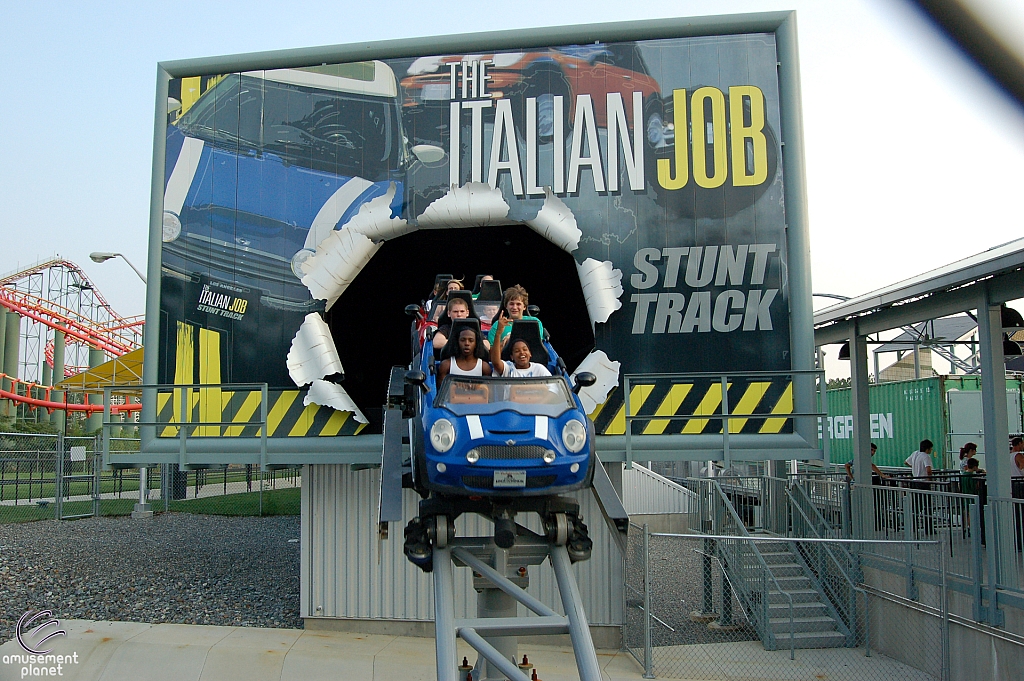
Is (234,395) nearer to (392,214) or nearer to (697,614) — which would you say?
(392,214)

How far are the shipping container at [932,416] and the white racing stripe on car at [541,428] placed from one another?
1549cm

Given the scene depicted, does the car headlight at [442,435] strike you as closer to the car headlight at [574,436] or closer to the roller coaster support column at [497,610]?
the car headlight at [574,436]

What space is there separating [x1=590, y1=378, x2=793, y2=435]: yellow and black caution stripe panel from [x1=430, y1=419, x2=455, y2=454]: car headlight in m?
3.81

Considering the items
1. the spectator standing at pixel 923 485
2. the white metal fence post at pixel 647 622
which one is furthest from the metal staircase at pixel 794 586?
the white metal fence post at pixel 647 622

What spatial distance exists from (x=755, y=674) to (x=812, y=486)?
448 centimetres

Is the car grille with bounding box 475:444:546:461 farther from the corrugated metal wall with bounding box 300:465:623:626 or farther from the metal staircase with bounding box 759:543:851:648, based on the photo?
the metal staircase with bounding box 759:543:851:648

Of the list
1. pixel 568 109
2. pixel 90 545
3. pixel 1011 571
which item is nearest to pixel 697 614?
pixel 1011 571

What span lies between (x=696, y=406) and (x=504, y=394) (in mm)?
3757

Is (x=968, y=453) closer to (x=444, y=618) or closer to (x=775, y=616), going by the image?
(x=775, y=616)

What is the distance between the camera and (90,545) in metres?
17.1

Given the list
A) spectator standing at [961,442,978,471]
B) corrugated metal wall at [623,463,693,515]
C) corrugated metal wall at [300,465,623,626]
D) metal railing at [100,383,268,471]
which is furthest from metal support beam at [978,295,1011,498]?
metal railing at [100,383,268,471]

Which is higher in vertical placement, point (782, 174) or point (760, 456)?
point (782, 174)

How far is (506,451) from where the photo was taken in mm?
6590
